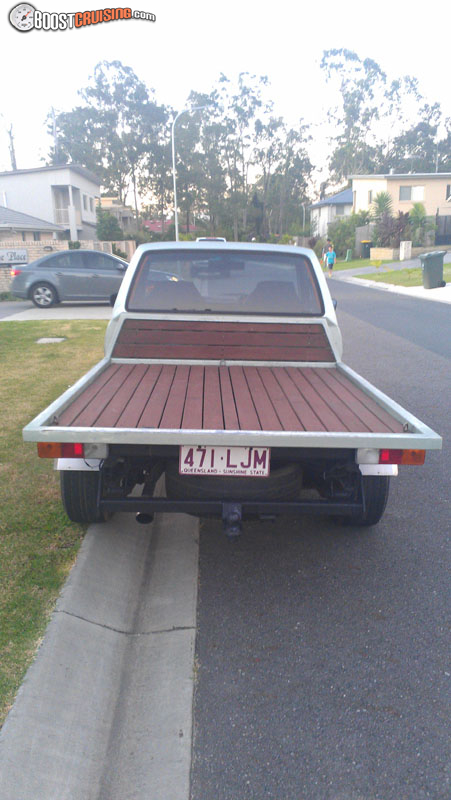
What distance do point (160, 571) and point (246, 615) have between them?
2.49ft

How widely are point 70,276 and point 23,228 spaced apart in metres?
21.9

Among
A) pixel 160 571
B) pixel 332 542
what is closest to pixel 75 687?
pixel 160 571

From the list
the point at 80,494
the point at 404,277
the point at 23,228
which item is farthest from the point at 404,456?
the point at 23,228

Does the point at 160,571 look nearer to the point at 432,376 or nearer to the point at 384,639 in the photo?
the point at 384,639

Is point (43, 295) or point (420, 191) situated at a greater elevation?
point (420, 191)

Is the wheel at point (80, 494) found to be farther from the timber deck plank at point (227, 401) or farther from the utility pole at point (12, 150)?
the utility pole at point (12, 150)

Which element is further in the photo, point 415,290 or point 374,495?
point 415,290

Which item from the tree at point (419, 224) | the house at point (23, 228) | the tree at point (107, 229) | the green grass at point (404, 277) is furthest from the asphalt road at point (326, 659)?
the tree at point (107, 229)

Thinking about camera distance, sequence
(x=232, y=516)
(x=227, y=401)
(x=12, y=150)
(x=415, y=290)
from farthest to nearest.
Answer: (x=12, y=150) → (x=415, y=290) → (x=227, y=401) → (x=232, y=516)

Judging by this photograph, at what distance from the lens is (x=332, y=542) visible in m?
4.16

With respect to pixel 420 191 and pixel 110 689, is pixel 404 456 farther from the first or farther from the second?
pixel 420 191

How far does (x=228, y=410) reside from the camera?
351 cm

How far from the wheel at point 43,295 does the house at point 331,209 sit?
44145mm

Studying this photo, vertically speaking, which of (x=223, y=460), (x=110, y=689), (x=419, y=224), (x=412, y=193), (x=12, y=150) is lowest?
(x=110, y=689)
